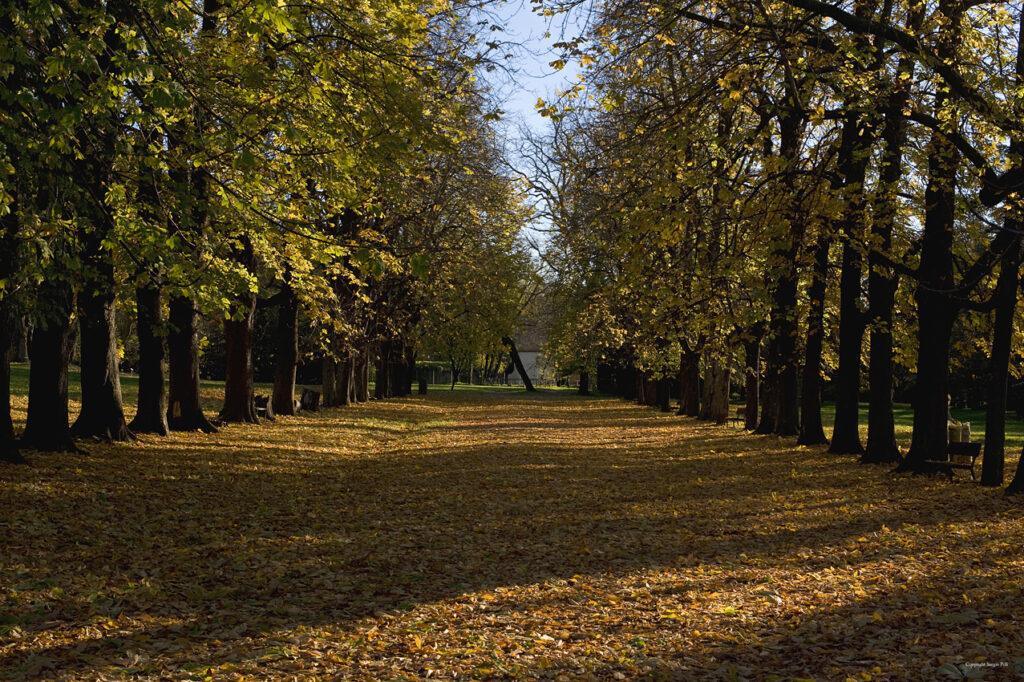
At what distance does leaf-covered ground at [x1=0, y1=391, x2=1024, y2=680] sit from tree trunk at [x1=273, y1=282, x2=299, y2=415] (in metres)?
10.0

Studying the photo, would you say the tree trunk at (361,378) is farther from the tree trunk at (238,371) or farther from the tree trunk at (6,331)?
the tree trunk at (6,331)

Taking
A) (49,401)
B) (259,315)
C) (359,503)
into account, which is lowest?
(359,503)

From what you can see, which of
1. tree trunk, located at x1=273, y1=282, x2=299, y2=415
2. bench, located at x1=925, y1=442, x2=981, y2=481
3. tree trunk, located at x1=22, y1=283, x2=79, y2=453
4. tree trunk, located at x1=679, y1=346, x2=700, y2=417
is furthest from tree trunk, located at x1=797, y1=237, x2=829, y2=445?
tree trunk, located at x1=22, y1=283, x2=79, y2=453

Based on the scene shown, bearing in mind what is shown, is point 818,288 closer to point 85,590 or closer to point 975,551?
point 975,551

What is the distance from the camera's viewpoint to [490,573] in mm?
8078

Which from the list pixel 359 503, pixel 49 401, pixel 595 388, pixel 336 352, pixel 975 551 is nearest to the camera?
pixel 975 551

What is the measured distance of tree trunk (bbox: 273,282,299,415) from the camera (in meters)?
24.8

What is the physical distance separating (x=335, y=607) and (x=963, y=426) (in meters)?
16.5

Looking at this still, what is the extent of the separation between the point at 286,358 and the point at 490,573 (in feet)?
60.6

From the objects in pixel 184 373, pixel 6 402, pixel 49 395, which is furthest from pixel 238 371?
pixel 6 402

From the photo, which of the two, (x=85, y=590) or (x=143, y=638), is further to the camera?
(x=85, y=590)

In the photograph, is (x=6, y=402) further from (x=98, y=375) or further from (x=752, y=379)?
(x=752, y=379)

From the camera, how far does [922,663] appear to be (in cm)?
539

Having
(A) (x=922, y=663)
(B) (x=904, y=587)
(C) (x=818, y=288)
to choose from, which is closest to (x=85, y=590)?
(A) (x=922, y=663)
